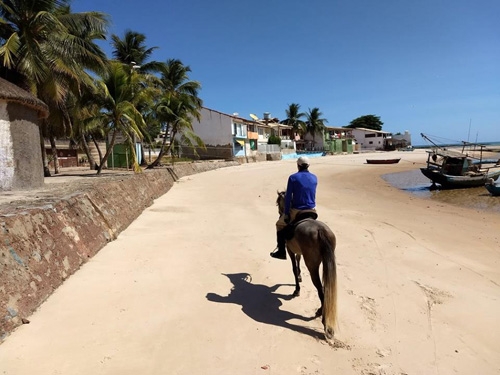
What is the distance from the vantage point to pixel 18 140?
34.9 feet

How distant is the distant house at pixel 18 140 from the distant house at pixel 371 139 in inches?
3486

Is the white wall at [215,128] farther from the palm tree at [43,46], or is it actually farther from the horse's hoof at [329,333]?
the horse's hoof at [329,333]

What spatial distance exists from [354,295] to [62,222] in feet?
16.5

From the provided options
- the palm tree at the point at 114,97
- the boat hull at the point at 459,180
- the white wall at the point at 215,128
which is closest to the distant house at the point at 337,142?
the white wall at the point at 215,128

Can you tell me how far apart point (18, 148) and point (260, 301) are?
965cm

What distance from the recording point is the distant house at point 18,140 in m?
10.2

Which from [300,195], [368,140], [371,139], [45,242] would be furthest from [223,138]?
[371,139]

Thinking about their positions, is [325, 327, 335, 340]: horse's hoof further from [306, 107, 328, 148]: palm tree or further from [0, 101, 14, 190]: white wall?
[306, 107, 328, 148]: palm tree

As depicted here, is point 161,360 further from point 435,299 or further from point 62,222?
point 435,299

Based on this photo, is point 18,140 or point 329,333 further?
point 18,140

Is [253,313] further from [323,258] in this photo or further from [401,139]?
[401,139]

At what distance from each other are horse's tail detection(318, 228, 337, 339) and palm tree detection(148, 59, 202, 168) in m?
24.9

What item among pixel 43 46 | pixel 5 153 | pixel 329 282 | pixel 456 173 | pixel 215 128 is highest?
pixel 43 46

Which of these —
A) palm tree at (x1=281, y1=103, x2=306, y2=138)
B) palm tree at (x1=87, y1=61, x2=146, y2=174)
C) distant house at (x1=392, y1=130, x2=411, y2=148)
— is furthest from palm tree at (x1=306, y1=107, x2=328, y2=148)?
palm tree at (x1=87, y1=61, x2=146, y2=174)
